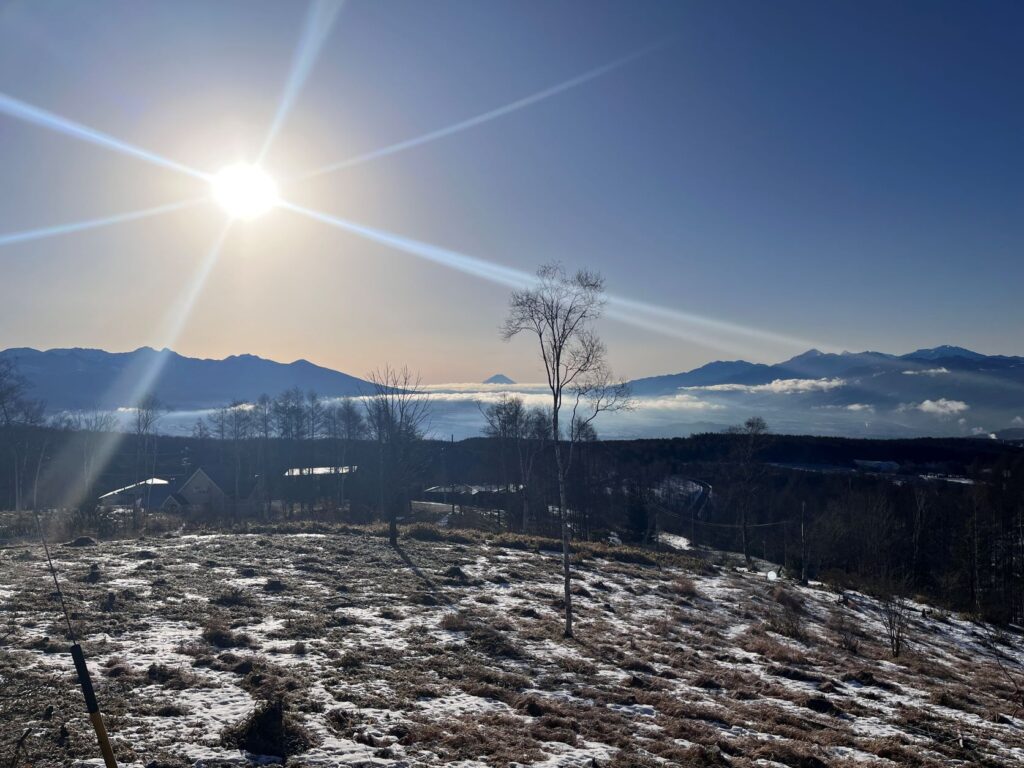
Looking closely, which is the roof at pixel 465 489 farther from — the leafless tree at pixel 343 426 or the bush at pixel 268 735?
the bush at pixel 268 735

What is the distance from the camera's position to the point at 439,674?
12.1 metres

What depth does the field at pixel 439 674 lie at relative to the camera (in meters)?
8.38

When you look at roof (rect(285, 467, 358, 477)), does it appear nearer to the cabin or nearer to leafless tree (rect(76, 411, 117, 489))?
the cabin

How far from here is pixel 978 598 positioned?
49219 millimetres

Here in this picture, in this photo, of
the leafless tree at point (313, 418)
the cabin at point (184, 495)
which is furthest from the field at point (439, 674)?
the leafless tree at point (313, 418)

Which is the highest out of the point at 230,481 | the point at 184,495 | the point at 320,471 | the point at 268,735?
the point at 268,735

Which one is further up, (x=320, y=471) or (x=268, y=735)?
(x=268, y=735)

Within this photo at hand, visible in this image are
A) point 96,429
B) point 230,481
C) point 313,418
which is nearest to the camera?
point 96,429

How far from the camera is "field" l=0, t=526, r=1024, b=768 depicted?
27.5ft

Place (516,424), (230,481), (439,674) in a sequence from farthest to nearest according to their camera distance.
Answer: (230,481)
(516,424)
(439,674)

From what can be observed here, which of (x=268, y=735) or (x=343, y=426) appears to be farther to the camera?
(x=343, y=426)

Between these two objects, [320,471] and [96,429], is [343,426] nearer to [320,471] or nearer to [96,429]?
[320,471]

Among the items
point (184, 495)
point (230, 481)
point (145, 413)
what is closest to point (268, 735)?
point (184, 495)

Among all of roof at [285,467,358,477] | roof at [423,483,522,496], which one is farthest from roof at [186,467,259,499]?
roof at [423,483,522,496]
